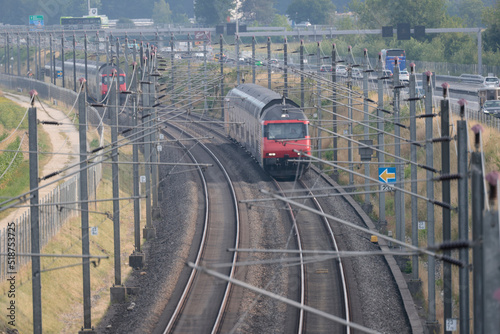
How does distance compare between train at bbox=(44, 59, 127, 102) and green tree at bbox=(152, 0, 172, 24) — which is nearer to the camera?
train at bbox=(44, 59, 127, 102)

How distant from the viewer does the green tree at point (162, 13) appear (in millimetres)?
162250

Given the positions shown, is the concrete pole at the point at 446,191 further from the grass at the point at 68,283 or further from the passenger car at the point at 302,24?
the passenger car at the point at 302,24

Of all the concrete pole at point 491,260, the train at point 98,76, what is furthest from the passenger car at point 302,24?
the concrete pole at point 491,260

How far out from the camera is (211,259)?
80.4 ft

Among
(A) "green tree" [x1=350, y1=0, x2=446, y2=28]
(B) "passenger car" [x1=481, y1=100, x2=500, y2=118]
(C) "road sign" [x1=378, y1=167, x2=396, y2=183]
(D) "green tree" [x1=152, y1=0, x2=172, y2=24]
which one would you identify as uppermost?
(D) "green tree" [x1=152, y1=0, x2=172, y2=24]

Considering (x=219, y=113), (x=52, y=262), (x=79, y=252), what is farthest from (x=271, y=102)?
(x=219, y=113)

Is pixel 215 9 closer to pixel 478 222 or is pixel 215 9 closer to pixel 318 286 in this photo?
pixel 318 286

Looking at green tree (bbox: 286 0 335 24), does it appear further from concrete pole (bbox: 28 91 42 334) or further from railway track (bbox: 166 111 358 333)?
concrete pole (bbox: 28 91 42 334)

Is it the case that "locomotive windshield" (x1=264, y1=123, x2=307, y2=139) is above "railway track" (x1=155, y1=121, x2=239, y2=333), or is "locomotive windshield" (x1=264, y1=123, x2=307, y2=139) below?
above

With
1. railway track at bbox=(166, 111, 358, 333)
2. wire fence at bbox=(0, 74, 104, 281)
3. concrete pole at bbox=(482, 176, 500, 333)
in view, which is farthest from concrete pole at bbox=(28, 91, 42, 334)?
concrete pole at bbox=(482, 176, 500, 333)

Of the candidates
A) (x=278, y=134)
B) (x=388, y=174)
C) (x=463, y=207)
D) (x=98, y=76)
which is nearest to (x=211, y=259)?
(x=388, y=174)

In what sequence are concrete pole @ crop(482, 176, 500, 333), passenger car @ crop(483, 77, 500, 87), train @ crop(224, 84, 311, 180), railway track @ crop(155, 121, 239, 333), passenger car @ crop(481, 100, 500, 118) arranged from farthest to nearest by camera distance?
1. passenger car @ crop(483, 77, 500, 87)
2. passenger car @ crop(481, 100, 500, 118)
3. train @ crop(224, 84, 311, 180)
4. railway track @ crop(155, 121, 239, 333)
5. concrete pole @ crop(482, 176, 500, 333)

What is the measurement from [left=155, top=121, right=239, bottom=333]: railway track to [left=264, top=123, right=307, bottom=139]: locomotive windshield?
3228 millimetres

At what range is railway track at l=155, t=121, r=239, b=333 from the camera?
19.2 meters
